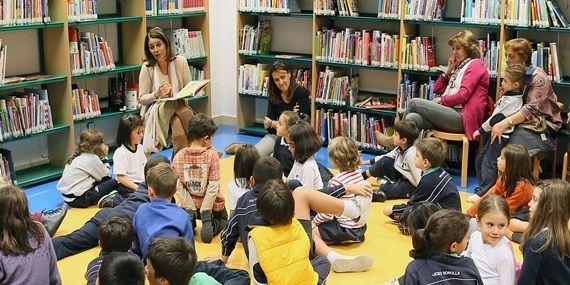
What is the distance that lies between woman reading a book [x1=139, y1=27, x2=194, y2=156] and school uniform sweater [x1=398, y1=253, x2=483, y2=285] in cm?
356

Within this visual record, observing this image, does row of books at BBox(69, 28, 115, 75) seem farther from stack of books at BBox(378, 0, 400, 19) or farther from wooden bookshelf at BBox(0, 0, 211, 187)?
stack of books at BBox(378, 0, 400, 19)

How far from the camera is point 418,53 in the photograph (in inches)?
286

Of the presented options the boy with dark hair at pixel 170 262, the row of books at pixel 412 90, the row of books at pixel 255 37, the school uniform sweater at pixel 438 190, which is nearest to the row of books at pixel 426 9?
the row of books at pixel 412 90

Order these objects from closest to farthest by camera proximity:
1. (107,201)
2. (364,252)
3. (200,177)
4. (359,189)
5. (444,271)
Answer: (444,271)
(359,189)
(364,252)
(200,177)
(107,201)

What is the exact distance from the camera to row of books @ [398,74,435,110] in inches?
284

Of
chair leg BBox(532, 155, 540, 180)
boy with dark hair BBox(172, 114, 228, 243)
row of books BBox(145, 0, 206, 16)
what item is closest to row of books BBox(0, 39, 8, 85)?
row of books BBox(145, 0, 206, 16)

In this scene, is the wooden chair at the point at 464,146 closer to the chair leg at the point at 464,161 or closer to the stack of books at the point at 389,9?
the chair leg at the point at 464,161

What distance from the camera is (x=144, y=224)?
158 inches

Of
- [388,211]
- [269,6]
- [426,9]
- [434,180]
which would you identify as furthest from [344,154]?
[269,6]

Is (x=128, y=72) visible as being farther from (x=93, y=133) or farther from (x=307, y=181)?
(x=307, y=181)

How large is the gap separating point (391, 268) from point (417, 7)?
3.34 metres

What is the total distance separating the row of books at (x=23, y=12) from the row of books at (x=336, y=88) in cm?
288

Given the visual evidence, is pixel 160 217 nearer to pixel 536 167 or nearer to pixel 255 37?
pixel 536 167

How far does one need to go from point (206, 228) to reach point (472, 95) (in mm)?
2937
